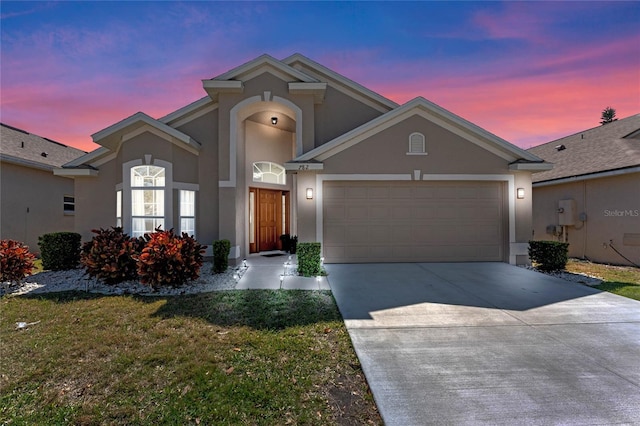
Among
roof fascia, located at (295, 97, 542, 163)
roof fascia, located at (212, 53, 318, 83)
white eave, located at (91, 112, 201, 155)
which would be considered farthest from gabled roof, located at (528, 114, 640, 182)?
white eave, located at (91, 112, 201, 155)

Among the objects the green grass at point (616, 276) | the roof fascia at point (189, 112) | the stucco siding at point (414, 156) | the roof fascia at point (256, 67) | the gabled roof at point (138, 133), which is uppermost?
the roof fascia at point (256, 67)

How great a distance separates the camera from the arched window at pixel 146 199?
355 inches

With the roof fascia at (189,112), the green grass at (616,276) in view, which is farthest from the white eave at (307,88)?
the green grass at (616,276)

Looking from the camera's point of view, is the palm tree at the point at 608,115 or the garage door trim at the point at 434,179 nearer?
the garage door trim at the point at 434,179

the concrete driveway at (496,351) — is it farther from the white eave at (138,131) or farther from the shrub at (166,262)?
the white eave at (138,131)

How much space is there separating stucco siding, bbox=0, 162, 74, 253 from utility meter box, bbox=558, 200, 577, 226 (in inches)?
874

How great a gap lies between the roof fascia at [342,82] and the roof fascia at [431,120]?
2.72 meters

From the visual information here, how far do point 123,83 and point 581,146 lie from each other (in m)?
19.2

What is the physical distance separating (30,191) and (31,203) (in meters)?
0.53

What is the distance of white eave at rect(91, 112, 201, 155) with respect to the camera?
880 cm

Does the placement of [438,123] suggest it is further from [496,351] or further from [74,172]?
[74,172]

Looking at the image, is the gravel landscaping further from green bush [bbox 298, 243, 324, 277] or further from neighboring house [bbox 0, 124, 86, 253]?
neighboring house [bbox 0, 124, 86, 253]

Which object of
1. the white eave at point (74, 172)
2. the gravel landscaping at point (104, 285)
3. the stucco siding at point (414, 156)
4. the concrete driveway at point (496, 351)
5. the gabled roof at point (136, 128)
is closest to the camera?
the concrete driveway at point (496, 351)

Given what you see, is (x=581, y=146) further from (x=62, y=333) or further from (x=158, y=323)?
(x=62, y=333)
